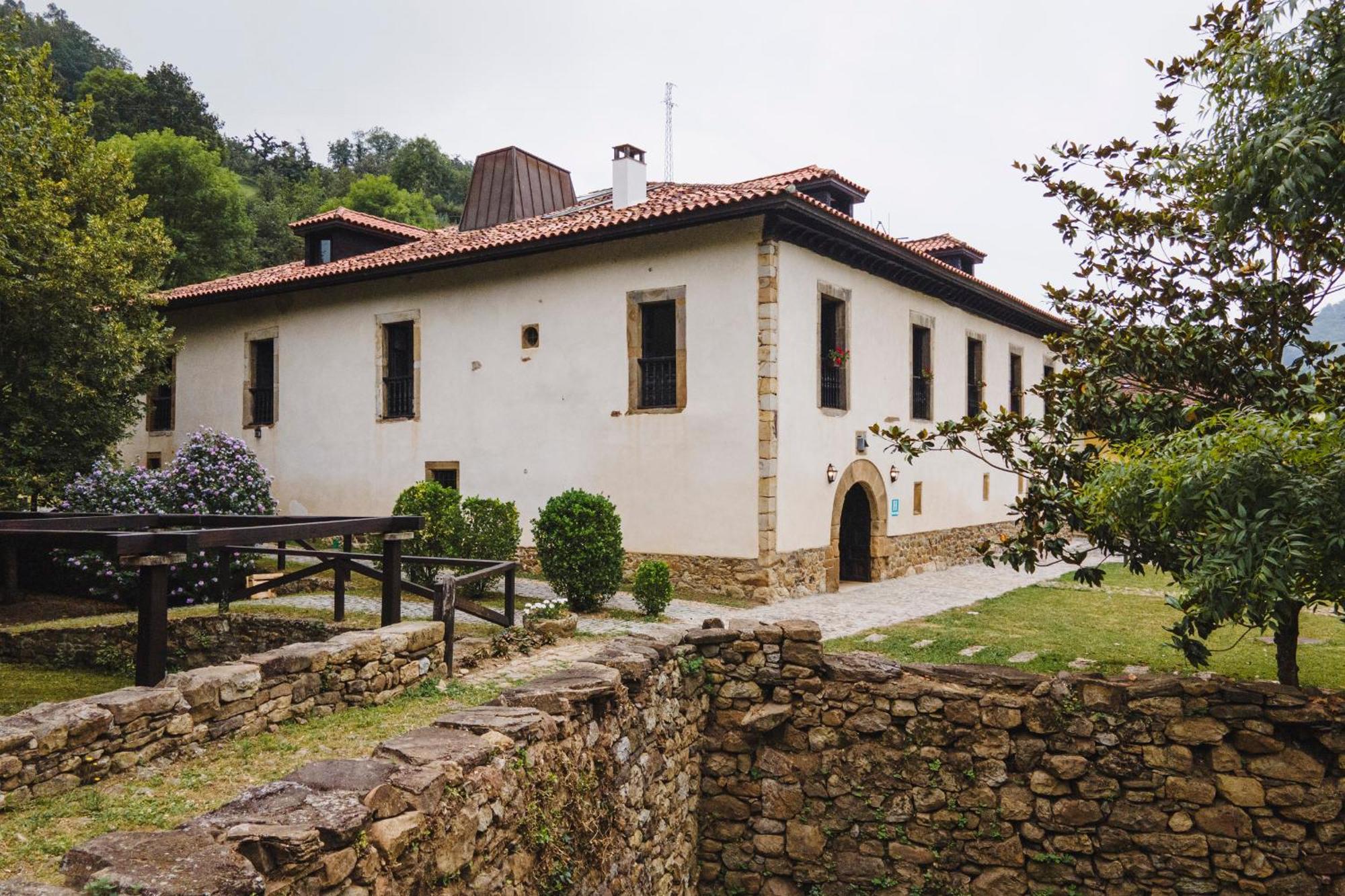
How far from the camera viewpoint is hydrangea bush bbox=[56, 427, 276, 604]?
1034 cm

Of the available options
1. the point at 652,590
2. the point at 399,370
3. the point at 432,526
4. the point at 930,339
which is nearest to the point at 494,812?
the point at 652,590

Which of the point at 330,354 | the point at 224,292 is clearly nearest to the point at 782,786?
the point at 330,354

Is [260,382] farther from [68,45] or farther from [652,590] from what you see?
[68,45]

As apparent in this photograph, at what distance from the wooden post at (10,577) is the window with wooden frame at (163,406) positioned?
779cm

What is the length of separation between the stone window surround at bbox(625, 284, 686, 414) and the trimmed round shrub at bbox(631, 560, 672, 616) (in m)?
3.11

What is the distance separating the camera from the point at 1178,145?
6512mm

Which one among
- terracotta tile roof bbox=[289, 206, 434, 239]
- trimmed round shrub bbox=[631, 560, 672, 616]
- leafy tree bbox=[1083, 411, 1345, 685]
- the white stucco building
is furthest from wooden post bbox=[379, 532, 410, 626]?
terracotta tile roof bbox=[289, 206, 434, 239]

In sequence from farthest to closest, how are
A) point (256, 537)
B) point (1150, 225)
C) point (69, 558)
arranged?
point (69, 558) < point (1150, 225) < point (256, 537)

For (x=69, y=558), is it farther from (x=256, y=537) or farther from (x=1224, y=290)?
(x=1224, y=290)

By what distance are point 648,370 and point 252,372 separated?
29.2 feet

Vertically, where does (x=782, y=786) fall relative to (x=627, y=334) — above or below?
below

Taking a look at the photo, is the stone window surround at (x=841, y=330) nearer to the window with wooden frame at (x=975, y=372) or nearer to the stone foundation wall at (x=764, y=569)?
the stone foundation wall at (x=764, y=569)

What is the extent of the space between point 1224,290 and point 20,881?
7551 millimetres

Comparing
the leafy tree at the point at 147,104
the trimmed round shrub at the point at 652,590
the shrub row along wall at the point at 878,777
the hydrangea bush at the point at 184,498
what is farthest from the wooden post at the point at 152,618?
the leafy tree at the point at 147,104
